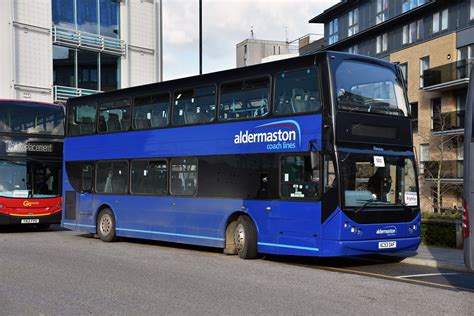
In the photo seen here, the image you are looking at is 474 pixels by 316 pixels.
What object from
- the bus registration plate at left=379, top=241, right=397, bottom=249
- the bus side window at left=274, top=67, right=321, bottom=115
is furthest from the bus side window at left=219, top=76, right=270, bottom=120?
the bus registration plate at left=379, top=241, right=397, bottom=249

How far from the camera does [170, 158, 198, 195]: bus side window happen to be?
1357 cm

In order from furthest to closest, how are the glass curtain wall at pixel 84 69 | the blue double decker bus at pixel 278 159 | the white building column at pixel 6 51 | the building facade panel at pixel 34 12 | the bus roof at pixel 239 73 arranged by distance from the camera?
the glass curtain wall at pixel 84 69 → the building facade panel at pixel 34 12 → the white building column at pixel 6 51 → the bus roof at pixel 239 73 → the blue double decker bus at pixel 278 159

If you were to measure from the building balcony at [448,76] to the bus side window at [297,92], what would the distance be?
24011 millimetres

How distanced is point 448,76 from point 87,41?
20.8m

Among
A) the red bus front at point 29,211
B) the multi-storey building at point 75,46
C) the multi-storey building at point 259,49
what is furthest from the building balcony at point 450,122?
the multi-storey building at point 259,49

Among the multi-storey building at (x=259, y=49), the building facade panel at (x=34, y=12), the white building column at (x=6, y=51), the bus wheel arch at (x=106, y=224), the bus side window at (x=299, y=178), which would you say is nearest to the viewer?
the bus side window at (x=299, y=178)

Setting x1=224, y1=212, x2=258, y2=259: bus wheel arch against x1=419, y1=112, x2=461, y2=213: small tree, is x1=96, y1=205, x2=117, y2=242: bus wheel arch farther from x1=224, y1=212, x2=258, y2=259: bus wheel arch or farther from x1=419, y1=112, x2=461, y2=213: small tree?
x1=419, y1=112, x2=461, y2=213: small tree

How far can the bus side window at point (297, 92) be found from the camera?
11023 mm

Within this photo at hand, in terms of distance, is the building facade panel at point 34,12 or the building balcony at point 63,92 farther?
the building balcony at point 63,92

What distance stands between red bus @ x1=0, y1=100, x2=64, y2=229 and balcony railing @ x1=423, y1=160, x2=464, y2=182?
70.8ft

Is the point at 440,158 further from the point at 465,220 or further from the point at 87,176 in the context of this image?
the point at 465,220

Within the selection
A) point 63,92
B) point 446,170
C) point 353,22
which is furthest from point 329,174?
point 353,22

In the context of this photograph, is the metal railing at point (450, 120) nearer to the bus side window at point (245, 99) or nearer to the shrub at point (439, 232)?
the shrub at point (439, 232)

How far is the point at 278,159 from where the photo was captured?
38.0ft
